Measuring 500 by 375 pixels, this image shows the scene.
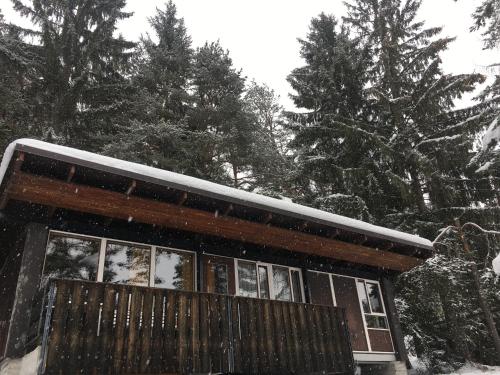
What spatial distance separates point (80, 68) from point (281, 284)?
16.1 m

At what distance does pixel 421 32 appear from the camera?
76.3 feet

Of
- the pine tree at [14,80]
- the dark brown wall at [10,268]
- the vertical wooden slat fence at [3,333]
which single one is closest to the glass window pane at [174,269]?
the dark brown wall at [10,268]

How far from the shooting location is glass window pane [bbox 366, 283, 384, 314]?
13827mm

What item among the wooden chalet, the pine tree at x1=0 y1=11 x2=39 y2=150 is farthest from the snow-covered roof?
the pine tree at x1=0 y1=11 x2=39 y2=150

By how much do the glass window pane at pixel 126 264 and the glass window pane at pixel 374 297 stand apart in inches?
301

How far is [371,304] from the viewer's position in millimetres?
13750

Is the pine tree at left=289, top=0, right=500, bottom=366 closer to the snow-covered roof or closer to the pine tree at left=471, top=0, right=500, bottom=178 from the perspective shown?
the pine tree at left=471, top=0, right=500, bottom=178

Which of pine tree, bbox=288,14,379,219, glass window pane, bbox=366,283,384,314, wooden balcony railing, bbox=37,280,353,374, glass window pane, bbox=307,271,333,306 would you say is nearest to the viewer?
wooden balcony railing, bbox=37,280,353,374

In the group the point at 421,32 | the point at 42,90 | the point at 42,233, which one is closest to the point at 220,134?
the point at 42,90

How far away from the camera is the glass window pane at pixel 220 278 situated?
10.7 m

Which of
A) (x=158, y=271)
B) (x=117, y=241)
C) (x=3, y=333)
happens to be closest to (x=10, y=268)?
(x=3, y=333)

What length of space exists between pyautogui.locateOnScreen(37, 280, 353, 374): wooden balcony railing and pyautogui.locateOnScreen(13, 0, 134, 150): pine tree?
45.8 ft

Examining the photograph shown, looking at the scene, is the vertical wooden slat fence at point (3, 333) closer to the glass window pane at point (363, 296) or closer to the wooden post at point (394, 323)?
the glass window pane at point (363, 296)

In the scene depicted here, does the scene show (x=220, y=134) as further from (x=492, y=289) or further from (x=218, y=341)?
(x=218, y=341)
